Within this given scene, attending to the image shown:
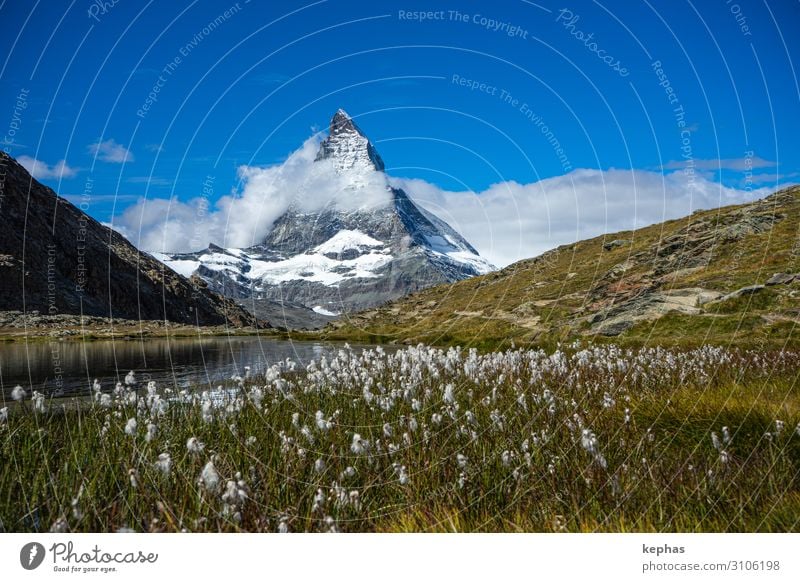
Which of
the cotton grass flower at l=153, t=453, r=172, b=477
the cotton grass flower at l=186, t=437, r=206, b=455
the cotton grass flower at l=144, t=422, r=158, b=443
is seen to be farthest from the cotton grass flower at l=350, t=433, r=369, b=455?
the cotton grass flower at l=144, t=422, r=158, b=443

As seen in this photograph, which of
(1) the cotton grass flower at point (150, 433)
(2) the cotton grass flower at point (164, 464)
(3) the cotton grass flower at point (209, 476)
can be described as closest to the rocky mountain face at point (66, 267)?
(1) the cotton grass flower at point (150, 433)

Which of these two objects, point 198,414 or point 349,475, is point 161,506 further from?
point 198,414

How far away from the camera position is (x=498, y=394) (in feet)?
38.6

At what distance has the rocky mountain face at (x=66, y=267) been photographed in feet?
315

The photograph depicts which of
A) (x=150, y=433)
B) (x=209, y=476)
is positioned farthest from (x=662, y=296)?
(x=209, y=476)

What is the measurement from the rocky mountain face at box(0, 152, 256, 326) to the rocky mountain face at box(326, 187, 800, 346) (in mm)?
50791

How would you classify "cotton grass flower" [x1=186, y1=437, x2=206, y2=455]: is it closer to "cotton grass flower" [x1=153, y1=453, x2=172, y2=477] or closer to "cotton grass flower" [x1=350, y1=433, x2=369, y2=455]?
"cotton grass flower" [x1=153, y1=453, x2=172, y2=477]

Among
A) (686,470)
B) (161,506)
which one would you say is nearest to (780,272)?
(686,470)

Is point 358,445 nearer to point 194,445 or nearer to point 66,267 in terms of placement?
point 194,445

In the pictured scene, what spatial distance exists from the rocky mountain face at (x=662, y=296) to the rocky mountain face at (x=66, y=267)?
5079cm
